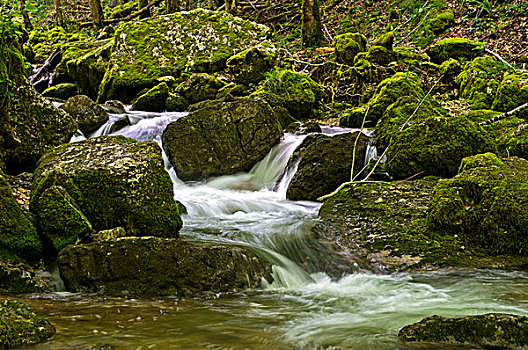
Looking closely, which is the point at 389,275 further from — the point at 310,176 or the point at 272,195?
the point at 272,195

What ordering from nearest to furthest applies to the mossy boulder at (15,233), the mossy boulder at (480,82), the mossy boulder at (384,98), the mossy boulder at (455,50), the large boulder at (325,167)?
the mossy boulder at (15,233) < the large boulder at (325,167) < the mossy boulder at (480,82) < the mossy boulder at (384,98) < the mossy boulder at (455,50)

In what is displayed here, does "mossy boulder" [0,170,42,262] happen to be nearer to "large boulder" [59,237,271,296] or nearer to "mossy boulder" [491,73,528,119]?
"large boulder" [59,237,271,296]

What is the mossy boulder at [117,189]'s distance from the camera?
508 cm

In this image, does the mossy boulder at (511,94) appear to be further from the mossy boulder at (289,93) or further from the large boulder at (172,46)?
the large boulder at (172,46)

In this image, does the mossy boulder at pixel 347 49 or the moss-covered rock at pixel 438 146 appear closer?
the moss-covered rock at pixel 438 146

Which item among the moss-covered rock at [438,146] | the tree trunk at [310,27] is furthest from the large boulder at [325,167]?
the tree trunk at [310,27]

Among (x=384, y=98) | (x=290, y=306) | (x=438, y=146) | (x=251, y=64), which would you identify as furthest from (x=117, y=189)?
(x=251, y=64)

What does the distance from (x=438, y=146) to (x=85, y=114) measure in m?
8.83

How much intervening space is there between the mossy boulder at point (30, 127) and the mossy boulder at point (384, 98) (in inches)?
276

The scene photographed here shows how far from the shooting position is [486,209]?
16.8 feet

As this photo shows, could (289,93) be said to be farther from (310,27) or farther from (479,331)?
(479,331)

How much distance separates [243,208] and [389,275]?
140 inches

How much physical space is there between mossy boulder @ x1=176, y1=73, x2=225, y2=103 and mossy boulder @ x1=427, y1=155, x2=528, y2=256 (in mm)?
9460

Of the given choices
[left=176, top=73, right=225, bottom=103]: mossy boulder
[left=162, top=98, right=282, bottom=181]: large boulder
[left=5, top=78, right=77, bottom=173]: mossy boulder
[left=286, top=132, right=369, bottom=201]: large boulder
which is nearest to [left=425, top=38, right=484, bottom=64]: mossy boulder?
[left=176, top=73, right=225, bottom=103]: mossy boulder
